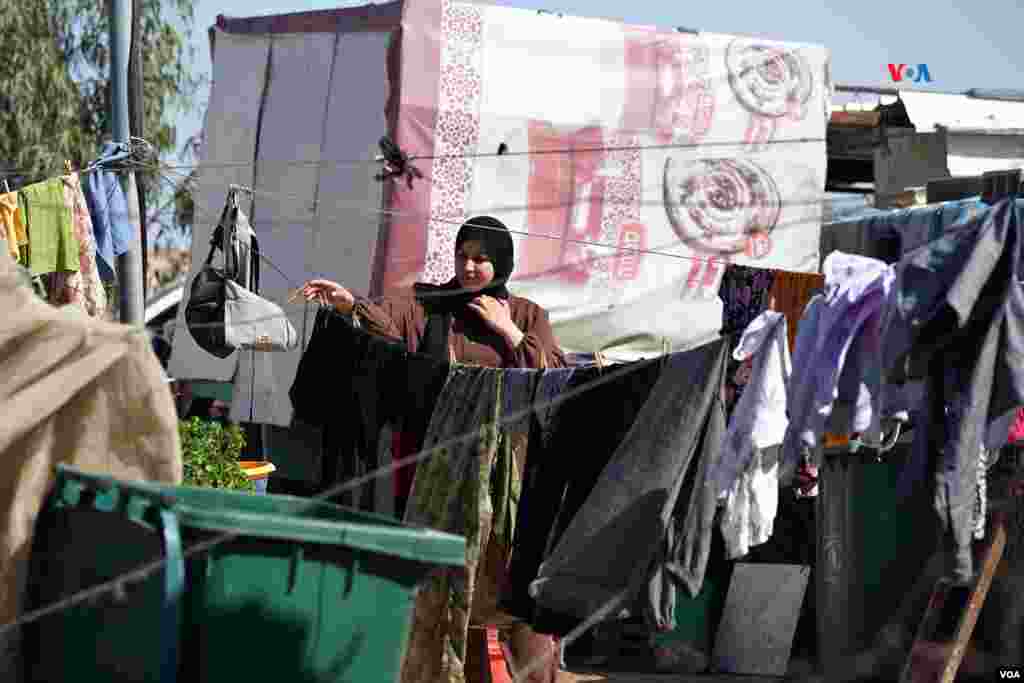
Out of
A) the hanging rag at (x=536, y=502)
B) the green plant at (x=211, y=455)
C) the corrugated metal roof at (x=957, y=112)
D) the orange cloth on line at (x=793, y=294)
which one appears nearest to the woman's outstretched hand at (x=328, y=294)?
the hanging rag at (x=536, y=502)

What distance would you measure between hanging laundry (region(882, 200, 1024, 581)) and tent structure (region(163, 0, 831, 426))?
6.48 metres

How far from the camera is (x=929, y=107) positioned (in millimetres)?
13375

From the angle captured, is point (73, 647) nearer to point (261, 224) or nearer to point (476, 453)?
point (476, 453)

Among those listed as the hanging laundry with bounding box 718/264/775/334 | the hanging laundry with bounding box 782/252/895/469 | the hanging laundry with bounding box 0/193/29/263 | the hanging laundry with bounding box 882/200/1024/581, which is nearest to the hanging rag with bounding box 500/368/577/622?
the hanging laundry with bounding box 718/264/775/334

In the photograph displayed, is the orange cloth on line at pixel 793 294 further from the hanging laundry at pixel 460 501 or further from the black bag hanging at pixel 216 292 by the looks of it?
the black bag hanging at pixel 216 292

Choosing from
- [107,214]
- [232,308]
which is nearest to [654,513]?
[232,308]

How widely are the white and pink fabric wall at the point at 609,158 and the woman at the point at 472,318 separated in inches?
155

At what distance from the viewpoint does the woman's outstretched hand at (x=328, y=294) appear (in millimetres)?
6852

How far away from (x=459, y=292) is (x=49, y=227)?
239 cm

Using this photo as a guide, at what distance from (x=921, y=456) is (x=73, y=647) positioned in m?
2.75

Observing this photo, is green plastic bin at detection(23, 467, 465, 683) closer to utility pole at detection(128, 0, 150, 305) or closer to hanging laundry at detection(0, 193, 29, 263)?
hanging laundry at detection(0, 193, 29, 263)

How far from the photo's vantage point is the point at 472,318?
282 inches

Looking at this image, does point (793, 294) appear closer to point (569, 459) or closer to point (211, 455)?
point (569, 459)

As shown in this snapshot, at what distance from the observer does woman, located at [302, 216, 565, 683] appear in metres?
6.98
